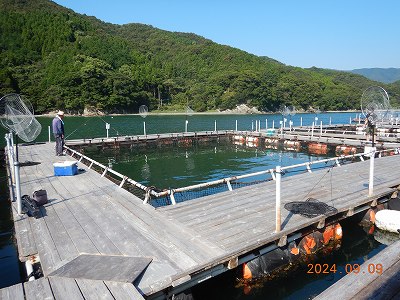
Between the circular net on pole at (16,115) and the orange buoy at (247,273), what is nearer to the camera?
the orange buoy at (247,273)

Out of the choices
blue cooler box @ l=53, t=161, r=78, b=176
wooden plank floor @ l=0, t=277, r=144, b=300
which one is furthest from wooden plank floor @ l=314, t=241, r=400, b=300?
blue cooler box @ l=53, t=161, r=78, b=176

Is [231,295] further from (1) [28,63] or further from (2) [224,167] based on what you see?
(1) [28,63]

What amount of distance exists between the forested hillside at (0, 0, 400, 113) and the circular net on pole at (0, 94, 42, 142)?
234 ft

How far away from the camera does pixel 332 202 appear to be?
7.73m

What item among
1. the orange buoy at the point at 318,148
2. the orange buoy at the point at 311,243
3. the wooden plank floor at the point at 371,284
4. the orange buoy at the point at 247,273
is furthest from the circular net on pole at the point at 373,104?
the orange buoy at the point at 318,148

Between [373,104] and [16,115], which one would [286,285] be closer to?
[373,104]

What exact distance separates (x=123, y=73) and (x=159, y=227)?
9414cm

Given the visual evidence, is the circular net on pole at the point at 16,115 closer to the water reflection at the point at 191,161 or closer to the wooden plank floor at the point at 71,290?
the wooden plank floor at the point at 71,290

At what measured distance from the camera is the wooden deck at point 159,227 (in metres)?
4.35

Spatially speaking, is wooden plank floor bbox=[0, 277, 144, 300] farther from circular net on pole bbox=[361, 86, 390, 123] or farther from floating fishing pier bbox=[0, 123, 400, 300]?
circular net on pole bbox=[361, 86, 390, 123]

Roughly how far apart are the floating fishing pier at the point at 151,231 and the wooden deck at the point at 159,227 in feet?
0.05

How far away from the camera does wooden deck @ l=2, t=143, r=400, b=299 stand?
4352 mm

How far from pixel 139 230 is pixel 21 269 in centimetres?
287

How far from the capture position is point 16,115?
766 centimetres
